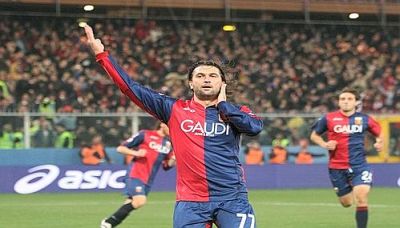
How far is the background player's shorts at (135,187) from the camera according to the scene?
1492cm

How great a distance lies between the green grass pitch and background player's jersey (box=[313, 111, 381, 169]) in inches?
57.3

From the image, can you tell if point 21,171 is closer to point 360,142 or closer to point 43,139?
point 43,139

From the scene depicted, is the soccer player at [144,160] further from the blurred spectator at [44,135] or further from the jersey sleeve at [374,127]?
the blurred spectator at [44,135]

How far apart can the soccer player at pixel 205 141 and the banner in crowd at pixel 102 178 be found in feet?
56.9

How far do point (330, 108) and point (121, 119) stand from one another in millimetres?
8652

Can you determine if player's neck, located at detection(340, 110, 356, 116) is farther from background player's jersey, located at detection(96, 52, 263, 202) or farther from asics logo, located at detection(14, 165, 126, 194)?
asics logo, located at detection(14, 165, 126, 194)

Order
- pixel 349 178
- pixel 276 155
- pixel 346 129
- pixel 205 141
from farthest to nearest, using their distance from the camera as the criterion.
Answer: pixel 276 155 → pixel 346 129 → pixel 349 178 → pixel 205 141

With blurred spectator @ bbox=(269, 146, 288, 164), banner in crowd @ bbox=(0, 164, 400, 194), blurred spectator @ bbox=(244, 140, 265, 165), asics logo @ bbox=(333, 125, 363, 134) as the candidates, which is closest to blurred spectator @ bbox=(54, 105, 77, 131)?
banner in crowd @ bbox=(0, 164, 400, 194)

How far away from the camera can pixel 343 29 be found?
124 ft

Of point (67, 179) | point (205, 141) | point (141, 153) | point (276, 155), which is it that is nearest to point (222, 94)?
point (205, 141)

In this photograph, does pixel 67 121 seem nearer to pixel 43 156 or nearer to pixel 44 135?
pixel 44 135

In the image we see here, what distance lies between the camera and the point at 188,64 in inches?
1276

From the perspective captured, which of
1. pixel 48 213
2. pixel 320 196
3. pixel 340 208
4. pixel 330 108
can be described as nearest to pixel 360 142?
pixel 340 208

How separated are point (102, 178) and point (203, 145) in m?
18.0
